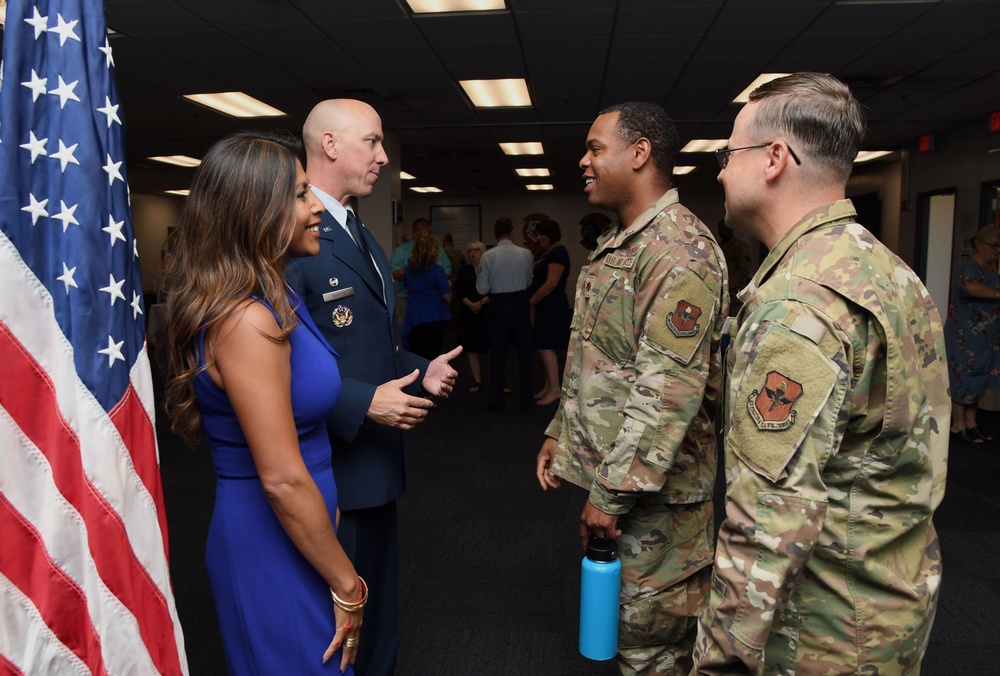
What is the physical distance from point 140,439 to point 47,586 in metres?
0.26

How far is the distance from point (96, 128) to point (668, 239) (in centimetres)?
108

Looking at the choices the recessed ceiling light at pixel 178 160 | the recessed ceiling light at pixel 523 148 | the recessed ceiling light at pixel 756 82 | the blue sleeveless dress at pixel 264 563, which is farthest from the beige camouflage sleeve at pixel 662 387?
the recessed ceiling light at pixel 178 160

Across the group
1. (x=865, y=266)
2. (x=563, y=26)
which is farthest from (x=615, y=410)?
(x=563, y=26)

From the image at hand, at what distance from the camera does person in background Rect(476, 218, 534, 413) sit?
5535mm

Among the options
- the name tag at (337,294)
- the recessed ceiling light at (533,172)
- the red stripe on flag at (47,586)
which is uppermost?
the recessed ceiling light at (533,172)

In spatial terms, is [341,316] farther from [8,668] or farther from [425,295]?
[425,295]

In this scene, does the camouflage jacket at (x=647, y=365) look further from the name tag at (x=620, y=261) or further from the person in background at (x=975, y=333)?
the person in background at (x=975, y=333)

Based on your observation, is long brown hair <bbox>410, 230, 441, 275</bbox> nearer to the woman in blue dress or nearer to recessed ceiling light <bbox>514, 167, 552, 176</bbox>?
the woman in blue dress

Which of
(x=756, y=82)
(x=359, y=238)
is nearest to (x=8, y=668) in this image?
(x=359, y=238)

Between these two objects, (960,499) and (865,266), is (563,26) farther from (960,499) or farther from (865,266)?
(865,266)

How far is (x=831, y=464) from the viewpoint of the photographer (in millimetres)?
948

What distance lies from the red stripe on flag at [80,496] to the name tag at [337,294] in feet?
1.76

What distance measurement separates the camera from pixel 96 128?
1195 mm

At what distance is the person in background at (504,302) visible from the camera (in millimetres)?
5535
